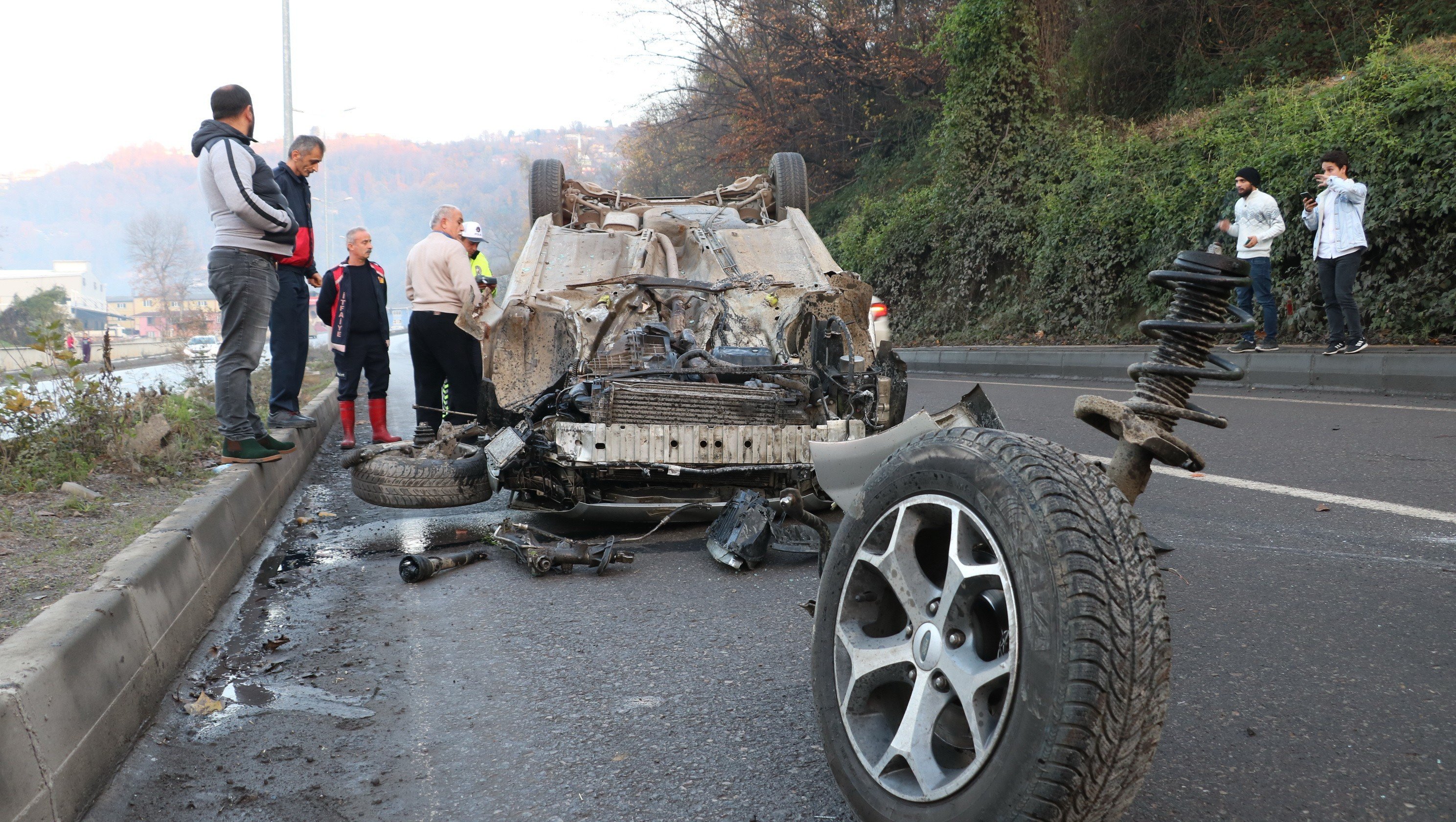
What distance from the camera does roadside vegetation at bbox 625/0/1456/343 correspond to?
1059 cm

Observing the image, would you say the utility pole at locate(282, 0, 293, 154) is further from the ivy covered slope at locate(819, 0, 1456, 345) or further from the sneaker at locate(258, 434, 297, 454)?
the sneaker at locate(258, 434, 297, 454)

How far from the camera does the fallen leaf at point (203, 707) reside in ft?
9.48

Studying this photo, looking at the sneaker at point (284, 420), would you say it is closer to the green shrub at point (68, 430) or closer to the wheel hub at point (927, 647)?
the green shrub at point (68, 430)

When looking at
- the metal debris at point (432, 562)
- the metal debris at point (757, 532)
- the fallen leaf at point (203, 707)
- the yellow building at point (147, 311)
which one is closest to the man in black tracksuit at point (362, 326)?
the metal debris at point (432, 562)

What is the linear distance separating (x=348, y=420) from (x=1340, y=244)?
9800mm

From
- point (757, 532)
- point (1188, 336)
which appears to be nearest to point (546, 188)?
point (757, 532)

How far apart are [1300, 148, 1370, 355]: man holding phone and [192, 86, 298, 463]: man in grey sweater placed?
975 cm

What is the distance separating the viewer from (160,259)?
88688mm

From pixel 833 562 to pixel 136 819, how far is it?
1721mm

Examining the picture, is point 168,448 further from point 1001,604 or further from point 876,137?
point 876,137

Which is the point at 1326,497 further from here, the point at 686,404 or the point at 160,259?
the point at 160,259

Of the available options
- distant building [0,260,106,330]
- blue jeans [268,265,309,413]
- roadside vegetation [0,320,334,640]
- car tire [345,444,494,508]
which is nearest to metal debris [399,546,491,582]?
car tire [345,444,494,508]

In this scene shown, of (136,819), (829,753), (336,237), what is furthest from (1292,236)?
(336,237)

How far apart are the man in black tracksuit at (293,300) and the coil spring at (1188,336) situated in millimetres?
5623
